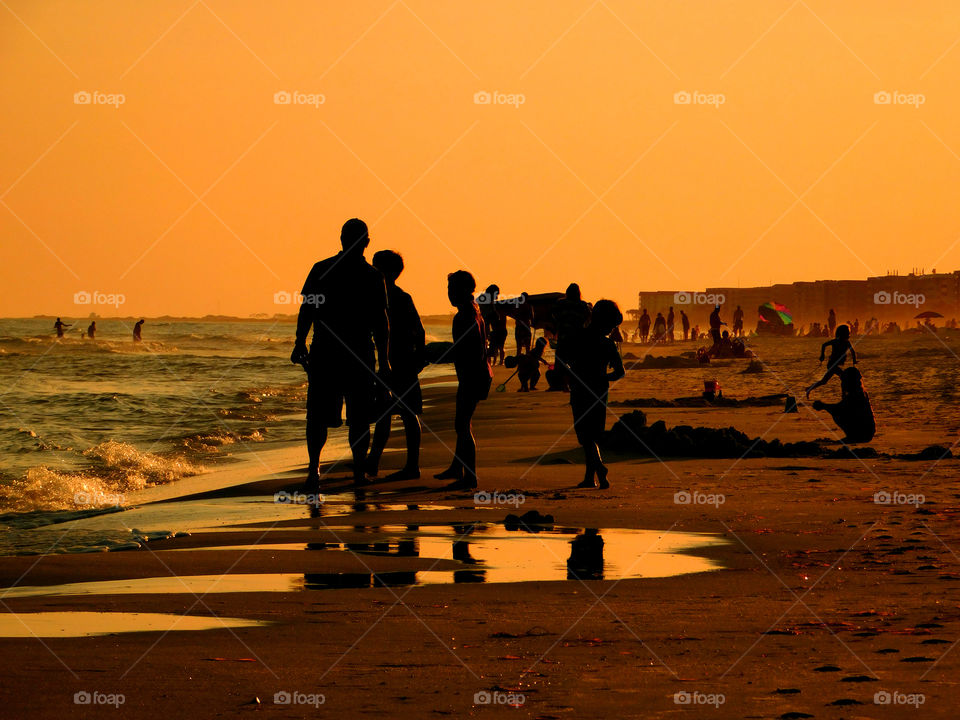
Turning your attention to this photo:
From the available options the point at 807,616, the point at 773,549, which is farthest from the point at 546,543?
the point at 807,616

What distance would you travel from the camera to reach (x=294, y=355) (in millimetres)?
9914

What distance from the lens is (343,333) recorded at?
10.4 meters

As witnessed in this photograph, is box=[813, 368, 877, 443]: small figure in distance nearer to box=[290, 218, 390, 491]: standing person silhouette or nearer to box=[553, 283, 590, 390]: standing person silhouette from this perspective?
box=[553, 283, 590, 390]: standing person silhouette

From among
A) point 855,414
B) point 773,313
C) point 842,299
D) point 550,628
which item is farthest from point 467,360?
point 842,299

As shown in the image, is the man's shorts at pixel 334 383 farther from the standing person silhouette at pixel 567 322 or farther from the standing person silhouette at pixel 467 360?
the standing person silhouette at pixel 567 322

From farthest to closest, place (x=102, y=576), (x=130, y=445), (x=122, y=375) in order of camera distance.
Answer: (x=122, y=375), (x=130, y=445), (x=102, y=576)

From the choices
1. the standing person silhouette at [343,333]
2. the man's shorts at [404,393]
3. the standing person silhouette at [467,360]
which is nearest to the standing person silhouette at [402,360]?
the man's shorts at [404,393]

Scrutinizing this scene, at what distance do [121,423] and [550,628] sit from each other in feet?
66.2

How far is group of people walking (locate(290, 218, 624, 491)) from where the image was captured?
10.4 meters

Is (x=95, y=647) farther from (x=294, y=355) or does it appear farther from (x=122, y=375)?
(x=122, y=375)

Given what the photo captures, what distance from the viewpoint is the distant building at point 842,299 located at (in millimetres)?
110625

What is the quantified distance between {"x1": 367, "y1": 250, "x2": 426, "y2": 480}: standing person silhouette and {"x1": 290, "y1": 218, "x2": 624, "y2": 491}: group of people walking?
0.01 metres

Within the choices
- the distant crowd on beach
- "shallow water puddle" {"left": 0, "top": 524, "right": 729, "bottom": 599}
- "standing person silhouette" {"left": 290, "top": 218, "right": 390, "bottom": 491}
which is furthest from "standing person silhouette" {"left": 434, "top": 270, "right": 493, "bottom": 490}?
"shallow water puddle" {"left": 0, "top": 524, "right": 729, "bottom": 599}

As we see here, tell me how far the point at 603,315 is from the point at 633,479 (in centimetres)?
171
